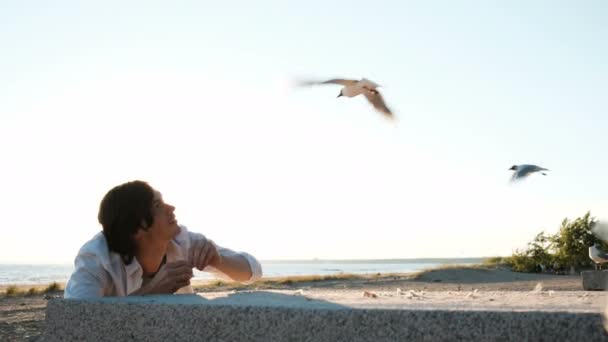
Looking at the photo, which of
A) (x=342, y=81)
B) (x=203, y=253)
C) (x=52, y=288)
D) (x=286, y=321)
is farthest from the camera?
(x=52, y=288)

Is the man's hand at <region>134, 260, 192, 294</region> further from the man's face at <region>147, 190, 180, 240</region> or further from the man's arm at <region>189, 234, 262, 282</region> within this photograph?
the man's arm at <region>189, 234, 262, 282</region>

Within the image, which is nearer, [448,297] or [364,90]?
[448,297]

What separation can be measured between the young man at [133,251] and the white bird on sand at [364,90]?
17.0 feet

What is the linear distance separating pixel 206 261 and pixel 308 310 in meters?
1.58

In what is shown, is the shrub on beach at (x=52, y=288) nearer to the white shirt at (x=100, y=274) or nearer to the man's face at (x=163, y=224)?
the white shirt at (x=100, y=274)

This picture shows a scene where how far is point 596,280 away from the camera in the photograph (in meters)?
5.54

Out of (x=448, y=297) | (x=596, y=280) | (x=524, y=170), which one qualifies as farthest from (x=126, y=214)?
(x=524, y=170)

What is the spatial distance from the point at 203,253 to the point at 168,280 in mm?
571

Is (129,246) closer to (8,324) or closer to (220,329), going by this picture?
(220,329)

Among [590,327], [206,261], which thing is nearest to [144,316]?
[206,261]

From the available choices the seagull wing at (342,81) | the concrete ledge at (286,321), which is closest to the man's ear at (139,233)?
the concrete ledge at (286,321)

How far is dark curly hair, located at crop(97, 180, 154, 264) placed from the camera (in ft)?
10.1

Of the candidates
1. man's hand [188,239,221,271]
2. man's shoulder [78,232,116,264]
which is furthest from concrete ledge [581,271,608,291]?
man's shoulder [78,232,116,264]

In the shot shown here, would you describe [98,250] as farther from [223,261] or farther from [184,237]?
[223,261]
